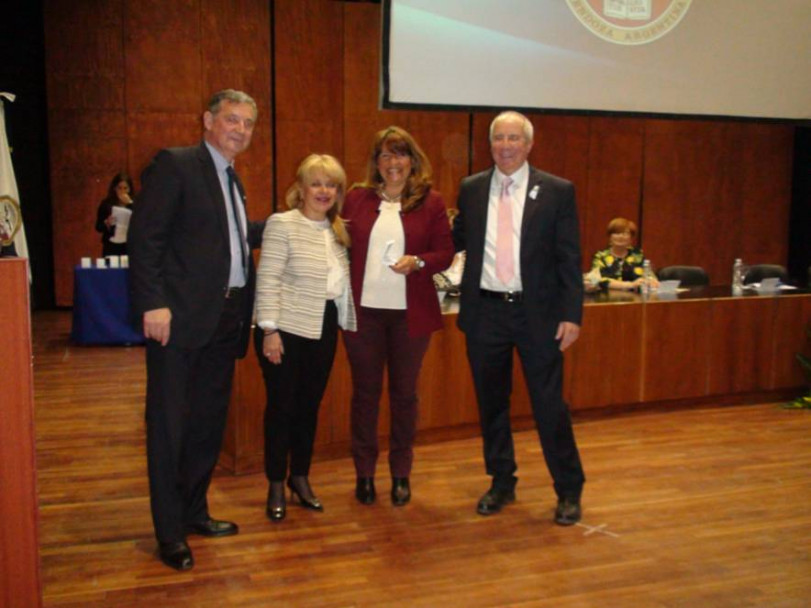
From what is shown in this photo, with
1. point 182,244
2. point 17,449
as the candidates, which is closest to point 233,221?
point 182,244

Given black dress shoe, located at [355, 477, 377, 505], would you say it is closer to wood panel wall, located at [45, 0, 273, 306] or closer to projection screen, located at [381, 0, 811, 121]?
projection screen, located at [381, 0, 811, 121]

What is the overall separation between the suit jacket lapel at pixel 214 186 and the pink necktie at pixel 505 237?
1.11 metres

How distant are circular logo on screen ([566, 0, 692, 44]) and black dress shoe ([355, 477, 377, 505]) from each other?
3.36 metres

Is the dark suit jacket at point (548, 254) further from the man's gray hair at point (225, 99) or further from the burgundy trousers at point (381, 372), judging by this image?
the man's gray hair at point (225, 99)

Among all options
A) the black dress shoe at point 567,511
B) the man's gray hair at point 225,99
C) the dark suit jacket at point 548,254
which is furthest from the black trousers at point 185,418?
the black dress shoe at point 567,511

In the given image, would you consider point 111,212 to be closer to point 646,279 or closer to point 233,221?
point 646,279

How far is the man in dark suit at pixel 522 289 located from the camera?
3295 mm

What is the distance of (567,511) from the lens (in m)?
3.41

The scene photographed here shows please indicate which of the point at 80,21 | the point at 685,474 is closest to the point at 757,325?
the point at 685,474

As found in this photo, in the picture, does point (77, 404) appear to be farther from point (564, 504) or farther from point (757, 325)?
point (757, 325)

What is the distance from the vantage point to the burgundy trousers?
11.2ft

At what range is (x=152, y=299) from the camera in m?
2.74

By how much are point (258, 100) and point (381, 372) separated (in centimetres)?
602

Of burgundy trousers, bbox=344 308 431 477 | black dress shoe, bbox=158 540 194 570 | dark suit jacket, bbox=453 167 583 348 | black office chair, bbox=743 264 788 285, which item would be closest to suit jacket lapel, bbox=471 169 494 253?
dark suit jacket, bbox=453 167 583 348
